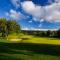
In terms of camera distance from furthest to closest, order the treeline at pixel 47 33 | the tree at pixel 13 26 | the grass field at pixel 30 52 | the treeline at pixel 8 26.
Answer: the tree at pixel 13 26, the treeline at pixel 8 26, the treeline at pixel 47 33, the grass field at pixel 30 52

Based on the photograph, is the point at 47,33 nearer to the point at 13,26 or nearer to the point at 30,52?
the point at 13,26

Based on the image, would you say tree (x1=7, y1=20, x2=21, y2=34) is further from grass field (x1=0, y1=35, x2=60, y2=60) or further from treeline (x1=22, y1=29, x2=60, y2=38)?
grass field (x1=0, y1=35, x2=60, y2=60)

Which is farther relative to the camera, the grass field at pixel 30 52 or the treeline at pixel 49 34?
the treeline at pixel 49 34

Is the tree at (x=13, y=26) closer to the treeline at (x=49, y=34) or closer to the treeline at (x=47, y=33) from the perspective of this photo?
the treeline at (x=47, y=33)

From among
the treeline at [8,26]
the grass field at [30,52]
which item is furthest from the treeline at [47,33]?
the grass field at [30,52]

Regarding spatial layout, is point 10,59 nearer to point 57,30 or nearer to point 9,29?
point 57,30

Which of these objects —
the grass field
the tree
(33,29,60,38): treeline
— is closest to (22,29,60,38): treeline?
(33,29,60,38): treeline

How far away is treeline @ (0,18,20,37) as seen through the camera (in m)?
82.1

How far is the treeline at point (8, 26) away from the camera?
269ft

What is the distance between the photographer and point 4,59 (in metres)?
18.1

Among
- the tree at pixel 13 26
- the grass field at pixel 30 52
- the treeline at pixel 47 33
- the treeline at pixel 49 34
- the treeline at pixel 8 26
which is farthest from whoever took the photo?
the tree at pixel 13 26

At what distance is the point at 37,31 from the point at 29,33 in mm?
3815

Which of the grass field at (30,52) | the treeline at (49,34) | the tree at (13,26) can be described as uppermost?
the tree at (13,26)

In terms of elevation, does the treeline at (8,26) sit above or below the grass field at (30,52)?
above
